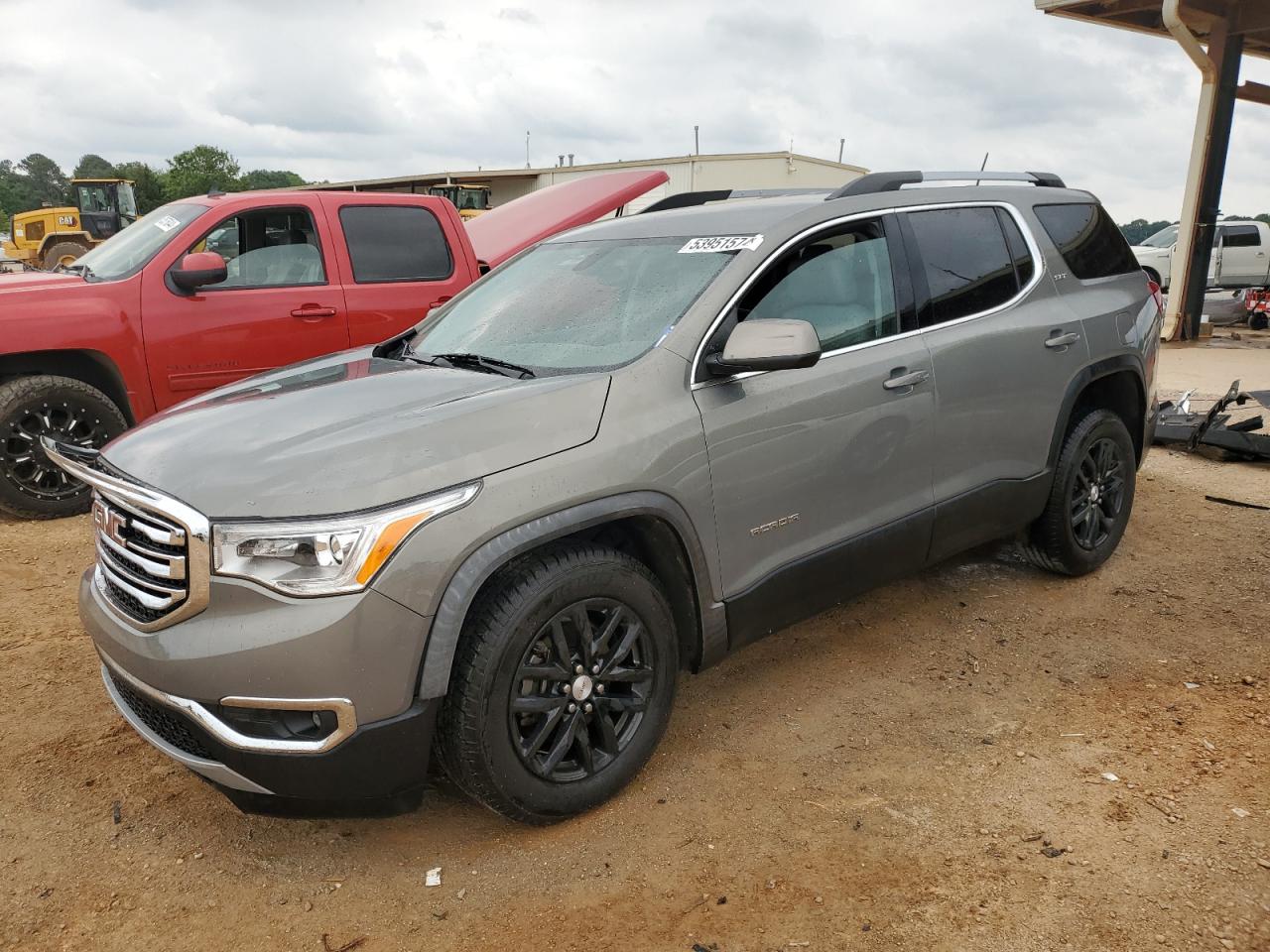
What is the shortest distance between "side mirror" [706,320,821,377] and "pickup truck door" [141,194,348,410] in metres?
3.86

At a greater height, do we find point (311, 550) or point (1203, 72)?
point (1203, 72)

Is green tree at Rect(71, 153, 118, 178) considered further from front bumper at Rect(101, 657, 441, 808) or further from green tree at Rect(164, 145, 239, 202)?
front bumper at Rect(101, 657, 441, 808)

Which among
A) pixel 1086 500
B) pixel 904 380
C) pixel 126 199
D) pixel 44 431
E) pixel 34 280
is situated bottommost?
pixel 1086 500

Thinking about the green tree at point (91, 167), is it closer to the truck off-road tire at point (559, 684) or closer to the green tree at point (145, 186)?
the green tree at point (145, 186)

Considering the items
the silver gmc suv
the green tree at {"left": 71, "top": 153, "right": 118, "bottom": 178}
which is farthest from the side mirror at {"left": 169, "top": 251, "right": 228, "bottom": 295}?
the green tree at {"left": 71, "top": 153, "right": 118, "bottom": 178}

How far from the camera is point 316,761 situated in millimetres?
2398

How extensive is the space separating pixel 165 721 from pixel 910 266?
116 inches

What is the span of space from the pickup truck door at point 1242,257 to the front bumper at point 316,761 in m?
22.8

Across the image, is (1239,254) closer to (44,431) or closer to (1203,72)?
(1203,72)

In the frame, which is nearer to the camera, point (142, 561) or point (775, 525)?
point (142, 561)

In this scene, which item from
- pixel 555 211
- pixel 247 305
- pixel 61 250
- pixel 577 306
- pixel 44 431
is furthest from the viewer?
pixel 61 250

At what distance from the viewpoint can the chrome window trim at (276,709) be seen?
2.35 meters

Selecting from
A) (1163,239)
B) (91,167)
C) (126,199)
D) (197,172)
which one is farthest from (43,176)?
(1163,239)

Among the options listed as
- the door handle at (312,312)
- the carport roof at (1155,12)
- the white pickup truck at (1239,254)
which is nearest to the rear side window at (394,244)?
the door handle at (312,312)
